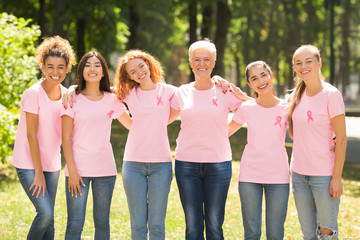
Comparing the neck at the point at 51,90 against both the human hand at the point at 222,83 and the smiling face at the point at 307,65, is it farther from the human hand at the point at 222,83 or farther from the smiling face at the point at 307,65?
the smiling face at the point at 307,65

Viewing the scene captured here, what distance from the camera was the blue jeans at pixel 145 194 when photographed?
15.4 ft

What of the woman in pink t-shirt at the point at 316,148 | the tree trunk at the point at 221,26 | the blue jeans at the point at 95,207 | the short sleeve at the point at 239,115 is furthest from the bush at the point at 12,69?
the tree trunk at the point at 221,26

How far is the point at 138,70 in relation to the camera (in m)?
4.79

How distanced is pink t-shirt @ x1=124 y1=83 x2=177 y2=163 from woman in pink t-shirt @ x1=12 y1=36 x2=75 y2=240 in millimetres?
689

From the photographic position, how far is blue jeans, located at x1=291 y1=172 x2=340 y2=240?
4.39 meters

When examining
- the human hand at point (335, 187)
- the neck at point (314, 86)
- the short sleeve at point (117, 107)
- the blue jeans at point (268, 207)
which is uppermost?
the neck at point (314, 86)

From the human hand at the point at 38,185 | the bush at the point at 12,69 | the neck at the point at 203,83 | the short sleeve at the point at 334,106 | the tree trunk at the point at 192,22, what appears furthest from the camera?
the tree trunk at the point at 192,22

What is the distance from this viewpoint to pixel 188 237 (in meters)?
4.86

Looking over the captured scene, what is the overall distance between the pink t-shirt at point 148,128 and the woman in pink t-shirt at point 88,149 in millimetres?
216

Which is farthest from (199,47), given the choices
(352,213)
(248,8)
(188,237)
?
(248,8)

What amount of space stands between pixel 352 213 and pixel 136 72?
200 inches

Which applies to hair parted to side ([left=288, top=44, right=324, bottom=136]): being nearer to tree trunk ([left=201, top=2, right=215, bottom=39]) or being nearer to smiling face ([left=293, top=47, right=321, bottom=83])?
smiling face ([left=293, top=47, right=321, bottom=83])

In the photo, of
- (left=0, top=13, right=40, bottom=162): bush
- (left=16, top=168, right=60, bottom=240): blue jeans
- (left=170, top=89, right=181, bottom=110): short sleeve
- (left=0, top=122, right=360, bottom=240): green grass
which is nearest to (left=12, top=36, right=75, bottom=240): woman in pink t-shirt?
(left=16, top=168, right=60, bottom=240): blue jeans

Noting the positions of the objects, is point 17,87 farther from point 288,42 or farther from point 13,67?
point 288,42
